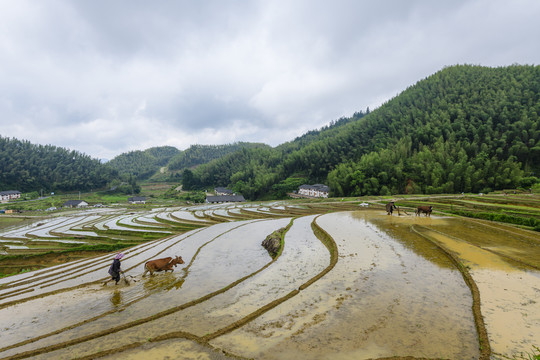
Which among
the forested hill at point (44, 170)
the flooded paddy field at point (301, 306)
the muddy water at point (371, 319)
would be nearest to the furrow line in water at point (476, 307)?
the flooded paddy field at point (301, 306)

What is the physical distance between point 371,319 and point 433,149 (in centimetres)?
7869

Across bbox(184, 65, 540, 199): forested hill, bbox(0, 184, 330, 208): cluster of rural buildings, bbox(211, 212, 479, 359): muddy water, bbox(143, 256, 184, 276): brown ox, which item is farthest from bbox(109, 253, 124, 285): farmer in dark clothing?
bbox(0, 184, 330, 208): cluster of rural buildings

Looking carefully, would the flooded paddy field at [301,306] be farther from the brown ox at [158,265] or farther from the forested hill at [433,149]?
the forested hill at [433,149]

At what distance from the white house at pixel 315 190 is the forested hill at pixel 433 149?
166 inches

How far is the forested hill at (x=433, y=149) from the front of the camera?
184 ft

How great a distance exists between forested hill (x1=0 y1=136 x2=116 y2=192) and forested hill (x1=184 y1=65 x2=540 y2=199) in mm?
52843

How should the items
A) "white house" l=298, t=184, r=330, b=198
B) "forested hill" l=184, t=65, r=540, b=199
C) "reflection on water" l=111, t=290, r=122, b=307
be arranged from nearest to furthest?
"reflection on water" l=111, t=290, r=122, b=307
"forested hill" l=184, t=65, r=540, b=199
"white house" l=298, t=184, r=330, b=198

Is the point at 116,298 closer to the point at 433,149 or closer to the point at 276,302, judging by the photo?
the point at 276,302

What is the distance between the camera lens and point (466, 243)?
13.9 meters

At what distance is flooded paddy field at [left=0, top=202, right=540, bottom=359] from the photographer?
5.78m

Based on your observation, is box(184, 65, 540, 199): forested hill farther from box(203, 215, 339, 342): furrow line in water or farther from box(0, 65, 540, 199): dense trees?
box(203, 215, 339, 342): furrow line in water

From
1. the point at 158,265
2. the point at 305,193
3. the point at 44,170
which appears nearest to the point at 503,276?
the point at 158,265

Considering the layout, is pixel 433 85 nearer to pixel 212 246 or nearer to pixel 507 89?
pixel 507 89

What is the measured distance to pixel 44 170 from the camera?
12331 centimetres
